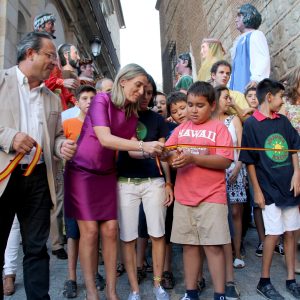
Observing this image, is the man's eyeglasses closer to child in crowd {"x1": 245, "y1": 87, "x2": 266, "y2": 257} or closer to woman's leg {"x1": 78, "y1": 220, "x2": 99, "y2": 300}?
woman's leg {"x1": 78, "y1": 220, "x2": 99, "y2": 300}

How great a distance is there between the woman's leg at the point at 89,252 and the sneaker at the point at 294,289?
1616mm

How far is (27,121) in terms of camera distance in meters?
2.59

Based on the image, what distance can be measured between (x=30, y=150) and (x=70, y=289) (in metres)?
1.48

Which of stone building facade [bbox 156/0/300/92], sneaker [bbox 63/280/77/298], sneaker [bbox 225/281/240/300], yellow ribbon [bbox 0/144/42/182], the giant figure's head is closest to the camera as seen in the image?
yellow ribbon [bbox 0/144/42/182]

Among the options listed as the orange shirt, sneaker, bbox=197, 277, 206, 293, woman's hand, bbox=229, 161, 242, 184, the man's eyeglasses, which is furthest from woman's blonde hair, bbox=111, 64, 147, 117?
sneaker, bbox=197, 277, 206, 293

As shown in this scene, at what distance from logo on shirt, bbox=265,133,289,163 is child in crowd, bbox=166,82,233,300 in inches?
21.5

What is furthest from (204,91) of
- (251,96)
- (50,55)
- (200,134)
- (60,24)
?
(60,24)

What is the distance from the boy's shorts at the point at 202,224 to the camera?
2854 mm

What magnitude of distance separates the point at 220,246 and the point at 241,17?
454 centimetres

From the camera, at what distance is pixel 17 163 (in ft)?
7.93

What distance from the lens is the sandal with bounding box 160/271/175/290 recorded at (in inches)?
133

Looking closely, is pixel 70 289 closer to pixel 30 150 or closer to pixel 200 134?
pixel 30 150

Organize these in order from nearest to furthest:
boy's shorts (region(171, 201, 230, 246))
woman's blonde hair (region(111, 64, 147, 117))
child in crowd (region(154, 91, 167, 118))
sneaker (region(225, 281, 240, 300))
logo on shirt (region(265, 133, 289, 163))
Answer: boy's shorts (region(171, 201, 230, 246)) → woman's blonde hair (region(111, 64, 147, 117)) → sneaker (region(225, 281, 240, 300)) → logo on shirt (region(265, 133, 289, 163)) → child in crowd (region(154, 91, 167, 118))

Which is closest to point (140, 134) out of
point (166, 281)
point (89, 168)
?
point (89, 168)
